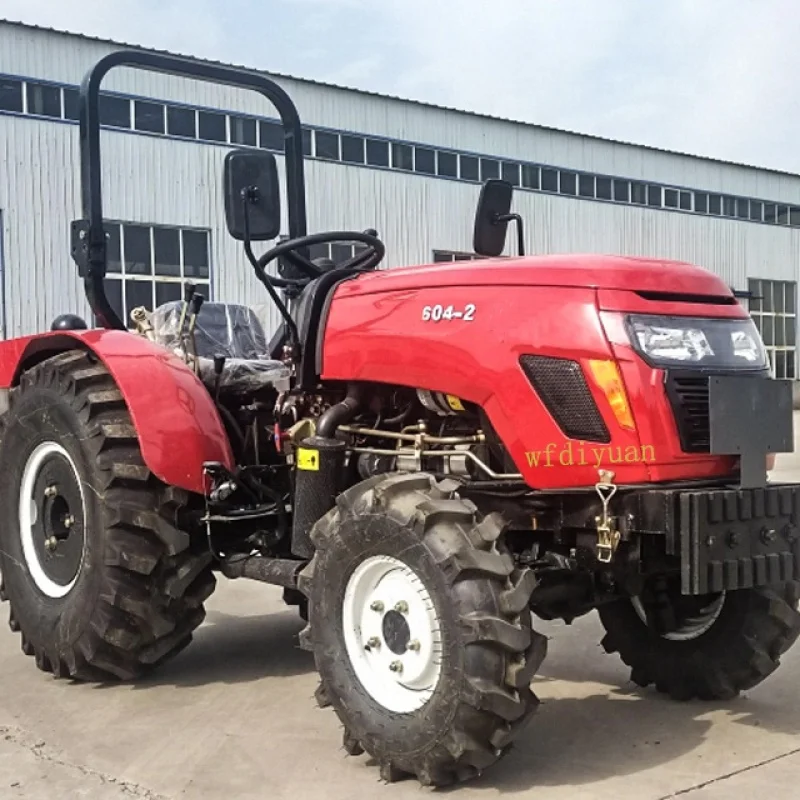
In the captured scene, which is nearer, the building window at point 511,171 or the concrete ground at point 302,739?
the concrete ground at point 302,739

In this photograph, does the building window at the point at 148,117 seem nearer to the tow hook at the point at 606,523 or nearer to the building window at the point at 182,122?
Answer: the building window at the point at 182,122

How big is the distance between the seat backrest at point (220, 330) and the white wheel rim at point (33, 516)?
31.0 inches

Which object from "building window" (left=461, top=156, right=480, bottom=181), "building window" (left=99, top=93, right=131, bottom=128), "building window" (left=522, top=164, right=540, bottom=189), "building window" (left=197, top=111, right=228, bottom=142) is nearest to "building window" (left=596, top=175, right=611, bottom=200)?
"building window" (left=522, top=164, right=540, bottom=189)

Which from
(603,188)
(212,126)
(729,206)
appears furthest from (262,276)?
(729,206)

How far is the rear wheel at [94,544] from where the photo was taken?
4668 millimetres

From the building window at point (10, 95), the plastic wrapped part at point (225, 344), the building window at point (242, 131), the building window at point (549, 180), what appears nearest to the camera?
the plastic wrapped part at point (225, 344)

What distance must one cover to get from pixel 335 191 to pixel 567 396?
20.9m

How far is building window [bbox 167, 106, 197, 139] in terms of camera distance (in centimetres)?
2105

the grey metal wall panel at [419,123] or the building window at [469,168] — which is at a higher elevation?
the grey metal wall panel at [419,123]

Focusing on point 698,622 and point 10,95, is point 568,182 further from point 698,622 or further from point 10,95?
point 698,622

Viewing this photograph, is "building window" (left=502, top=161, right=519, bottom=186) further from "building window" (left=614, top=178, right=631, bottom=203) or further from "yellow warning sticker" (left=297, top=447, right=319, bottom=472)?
"yellow warning sticker" (left=297, top=447, right=319, bottom=472)

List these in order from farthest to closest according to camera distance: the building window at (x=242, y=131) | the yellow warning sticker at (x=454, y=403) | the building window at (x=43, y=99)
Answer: the building window at (x=242, y=131), the building window at (x=43, y=99), the yellow warning sticker at (x=454, y=403)

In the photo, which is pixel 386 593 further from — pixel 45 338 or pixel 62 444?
pixel 45 338

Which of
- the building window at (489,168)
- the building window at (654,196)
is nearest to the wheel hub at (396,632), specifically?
the building window at (489,168)
